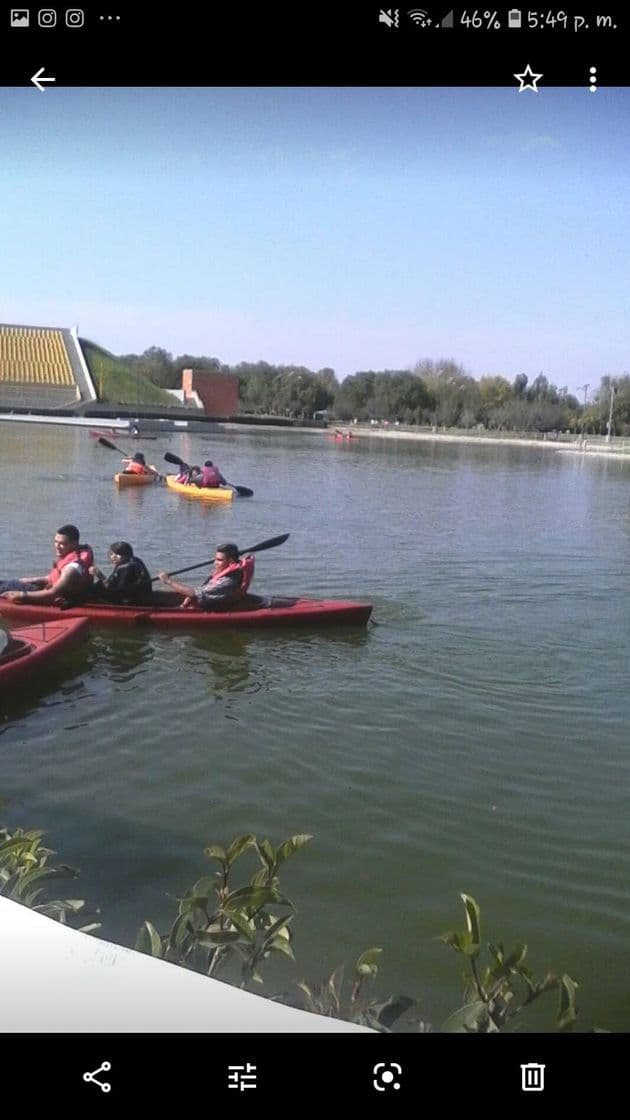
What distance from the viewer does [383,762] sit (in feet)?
23.1

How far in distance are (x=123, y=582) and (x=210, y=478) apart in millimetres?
13542

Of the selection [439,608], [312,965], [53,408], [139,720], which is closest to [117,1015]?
[312,965]

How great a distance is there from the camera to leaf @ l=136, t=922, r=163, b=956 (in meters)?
2.94

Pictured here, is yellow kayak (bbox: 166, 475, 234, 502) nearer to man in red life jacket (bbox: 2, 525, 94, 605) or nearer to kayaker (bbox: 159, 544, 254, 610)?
kayaker (bbox: 159, 544, 254, 610)

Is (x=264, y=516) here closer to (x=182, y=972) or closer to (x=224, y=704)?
(x=224, y=704)

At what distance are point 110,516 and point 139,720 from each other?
12.8 metres

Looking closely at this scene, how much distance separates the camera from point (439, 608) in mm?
12195

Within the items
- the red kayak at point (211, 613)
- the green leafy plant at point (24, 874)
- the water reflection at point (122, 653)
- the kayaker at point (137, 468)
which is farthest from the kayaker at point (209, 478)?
the green leafy plant at point (24, 874)

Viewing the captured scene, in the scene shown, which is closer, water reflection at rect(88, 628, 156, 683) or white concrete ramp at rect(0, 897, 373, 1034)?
white concrete ramp at rect(0, 897, 373, 1034)

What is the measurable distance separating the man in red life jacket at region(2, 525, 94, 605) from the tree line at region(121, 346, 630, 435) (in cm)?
5719

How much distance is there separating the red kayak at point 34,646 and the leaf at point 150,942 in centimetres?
480

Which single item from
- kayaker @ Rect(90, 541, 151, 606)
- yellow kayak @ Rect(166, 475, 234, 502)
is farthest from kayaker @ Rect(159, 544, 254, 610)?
yellow kayak @ Rect(166, 475, 234, 502)

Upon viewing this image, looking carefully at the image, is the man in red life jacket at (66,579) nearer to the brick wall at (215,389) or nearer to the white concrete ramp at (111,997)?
the white concrete ramp at (111,997)

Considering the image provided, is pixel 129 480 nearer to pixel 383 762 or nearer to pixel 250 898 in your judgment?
pixel 383 762
